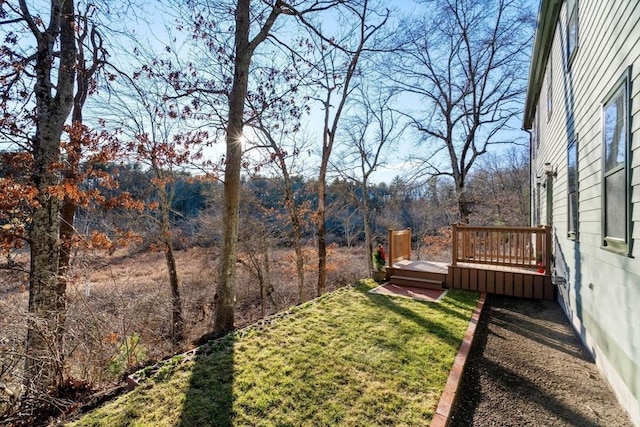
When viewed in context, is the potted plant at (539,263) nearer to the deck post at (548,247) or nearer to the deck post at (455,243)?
the deck post at (548,247)

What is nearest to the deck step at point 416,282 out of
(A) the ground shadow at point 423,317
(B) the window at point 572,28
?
(A) the ground shadow at point 423,317

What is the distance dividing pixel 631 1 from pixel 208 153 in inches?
356

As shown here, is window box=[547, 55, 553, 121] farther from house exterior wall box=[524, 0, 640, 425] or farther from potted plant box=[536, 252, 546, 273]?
potted plant box=[536, 252, 546, 273]

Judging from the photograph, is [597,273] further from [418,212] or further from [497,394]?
[418,212]

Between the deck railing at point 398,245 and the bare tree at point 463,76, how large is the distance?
563 centimetres

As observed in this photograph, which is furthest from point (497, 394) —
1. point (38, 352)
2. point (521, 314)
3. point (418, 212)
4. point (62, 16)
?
point (418, 212)

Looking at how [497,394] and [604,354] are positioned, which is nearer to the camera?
[497,394]

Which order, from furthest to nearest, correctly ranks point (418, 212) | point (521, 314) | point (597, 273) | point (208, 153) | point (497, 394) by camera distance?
point (418, 212)
point (208, 153)
point (521, 314)
point (597, 273)
point (497, 394)

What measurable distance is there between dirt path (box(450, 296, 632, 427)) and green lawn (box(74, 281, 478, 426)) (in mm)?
322

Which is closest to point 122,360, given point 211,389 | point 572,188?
point 211,389

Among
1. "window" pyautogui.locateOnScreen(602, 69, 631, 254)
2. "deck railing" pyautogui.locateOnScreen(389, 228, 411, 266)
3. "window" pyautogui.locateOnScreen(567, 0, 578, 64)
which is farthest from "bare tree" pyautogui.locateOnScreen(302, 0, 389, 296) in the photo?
"window" pyautogui.locateOnScreen(602, 69, 631, 254)

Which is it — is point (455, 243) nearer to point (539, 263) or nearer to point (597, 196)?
point (539, 263)

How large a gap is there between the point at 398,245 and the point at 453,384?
5.39 metres

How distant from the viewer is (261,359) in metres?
3.61
